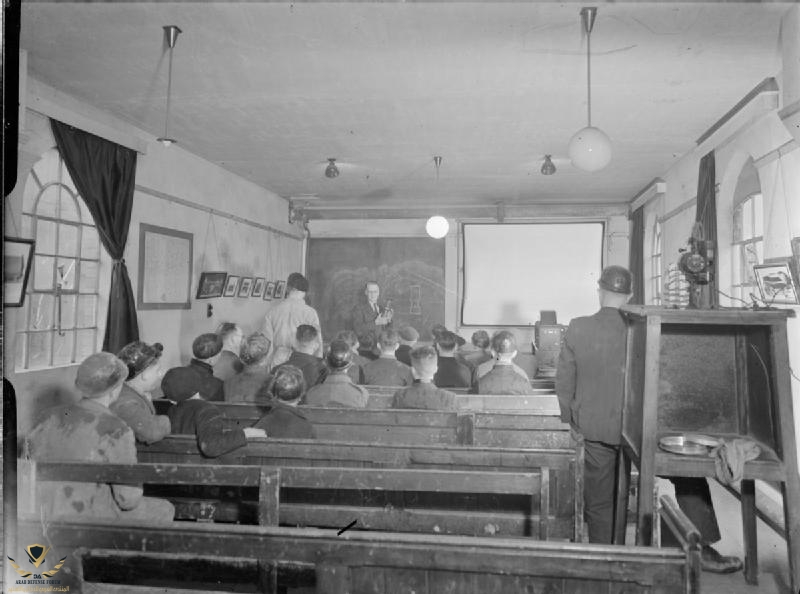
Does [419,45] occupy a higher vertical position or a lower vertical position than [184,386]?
higher

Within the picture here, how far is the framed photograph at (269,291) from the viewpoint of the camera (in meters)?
8.40

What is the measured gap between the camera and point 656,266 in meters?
7.91

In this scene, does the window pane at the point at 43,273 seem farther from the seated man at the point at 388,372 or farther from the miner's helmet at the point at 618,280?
the miner's helmet at the point at 618,280

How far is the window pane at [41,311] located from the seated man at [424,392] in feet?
9.00

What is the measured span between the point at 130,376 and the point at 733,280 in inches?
196

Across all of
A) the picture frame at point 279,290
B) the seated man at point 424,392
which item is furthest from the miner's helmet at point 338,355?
the picture frame at point 279,290

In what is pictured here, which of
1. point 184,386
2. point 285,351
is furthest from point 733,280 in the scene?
point 184,386

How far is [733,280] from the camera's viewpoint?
517 centimetres

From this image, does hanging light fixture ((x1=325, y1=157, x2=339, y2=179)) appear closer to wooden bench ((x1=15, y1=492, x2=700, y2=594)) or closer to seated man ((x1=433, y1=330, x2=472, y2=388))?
seated man ((x1=433, y1=330, x2=472, y2=388))

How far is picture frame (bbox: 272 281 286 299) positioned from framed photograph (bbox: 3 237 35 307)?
522cm

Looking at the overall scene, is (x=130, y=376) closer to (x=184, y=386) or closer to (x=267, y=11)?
(x=184, y=386)

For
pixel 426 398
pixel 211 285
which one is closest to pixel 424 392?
pixel 426 398

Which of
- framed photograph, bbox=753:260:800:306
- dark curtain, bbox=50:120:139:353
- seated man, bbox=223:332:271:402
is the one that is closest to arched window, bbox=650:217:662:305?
framed photograph, bbox=753:260:800:306

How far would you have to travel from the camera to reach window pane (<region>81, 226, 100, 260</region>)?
4.63 meters
